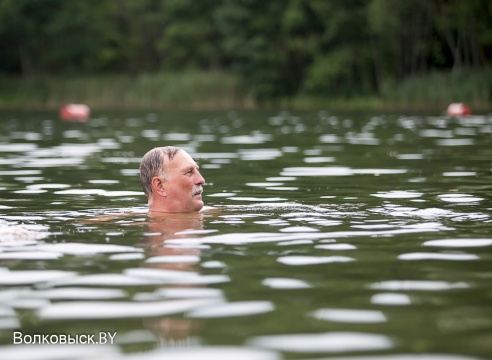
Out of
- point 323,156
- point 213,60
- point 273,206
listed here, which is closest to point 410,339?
point 273,206

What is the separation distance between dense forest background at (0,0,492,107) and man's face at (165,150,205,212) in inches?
1527

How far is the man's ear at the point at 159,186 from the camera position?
34.2ft

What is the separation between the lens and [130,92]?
213ft

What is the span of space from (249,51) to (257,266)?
60608mm

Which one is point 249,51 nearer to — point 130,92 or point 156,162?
point 130,92

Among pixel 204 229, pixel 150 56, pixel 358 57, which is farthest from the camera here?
pixel 150 56

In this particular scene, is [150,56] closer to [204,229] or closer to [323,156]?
[323,156]

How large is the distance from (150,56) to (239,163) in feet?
237

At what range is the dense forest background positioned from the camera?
56.1 metres

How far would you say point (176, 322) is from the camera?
5.78m
